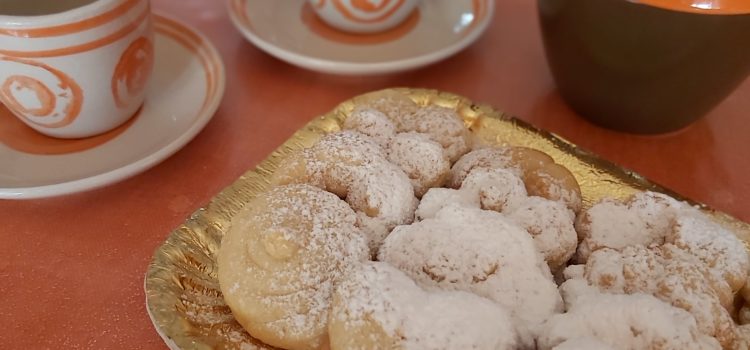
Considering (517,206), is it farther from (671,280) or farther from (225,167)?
(225,167)

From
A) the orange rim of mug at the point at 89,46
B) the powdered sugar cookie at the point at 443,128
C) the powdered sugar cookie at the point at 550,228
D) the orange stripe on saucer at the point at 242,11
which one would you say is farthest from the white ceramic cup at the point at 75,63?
the powdered sugar cookie at the point at 550,228

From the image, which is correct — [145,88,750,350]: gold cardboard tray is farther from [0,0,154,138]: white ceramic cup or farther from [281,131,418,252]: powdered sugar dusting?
[0,0,154,138]: white ceramic cup

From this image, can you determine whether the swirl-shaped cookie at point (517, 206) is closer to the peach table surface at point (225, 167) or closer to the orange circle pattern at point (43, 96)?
the peach table surface at point (225, 167)

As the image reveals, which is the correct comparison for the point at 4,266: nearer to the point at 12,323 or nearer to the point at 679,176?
the point at 12,323

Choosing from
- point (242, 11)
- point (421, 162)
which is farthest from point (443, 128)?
point (242, 11)

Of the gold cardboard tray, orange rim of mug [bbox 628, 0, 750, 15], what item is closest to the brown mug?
orange rim of mug [bbox 628, 0, 750, 15]

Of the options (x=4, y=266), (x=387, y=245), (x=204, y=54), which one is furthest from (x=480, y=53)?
(x=4, y=266)
